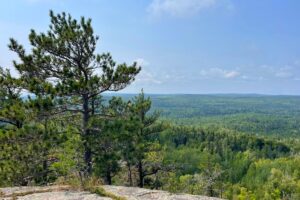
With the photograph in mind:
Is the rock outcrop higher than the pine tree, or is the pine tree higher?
the pine tree

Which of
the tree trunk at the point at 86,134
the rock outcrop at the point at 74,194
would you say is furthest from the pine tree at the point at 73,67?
the rock outcrop at the point at 74,194

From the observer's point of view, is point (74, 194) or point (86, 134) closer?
point (74, 194)

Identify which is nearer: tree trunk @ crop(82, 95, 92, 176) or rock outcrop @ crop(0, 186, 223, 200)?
rock outcrop @ crop(0, 186, 223, 200)

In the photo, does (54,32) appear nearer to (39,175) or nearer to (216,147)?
(39,175)

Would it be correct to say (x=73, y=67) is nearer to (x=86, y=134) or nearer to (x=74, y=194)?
(x=86, y=134)

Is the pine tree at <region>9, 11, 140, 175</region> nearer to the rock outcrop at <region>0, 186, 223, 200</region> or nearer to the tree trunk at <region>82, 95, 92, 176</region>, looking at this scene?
the tree trunk at <region>82, 95, 92, 176</region>

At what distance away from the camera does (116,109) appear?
54.3ft

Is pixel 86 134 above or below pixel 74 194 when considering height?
above

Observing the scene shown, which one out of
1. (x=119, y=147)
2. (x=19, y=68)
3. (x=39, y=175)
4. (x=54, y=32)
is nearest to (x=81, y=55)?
(x=54, y=32)

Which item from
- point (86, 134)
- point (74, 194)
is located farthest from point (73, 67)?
point (74, 194)

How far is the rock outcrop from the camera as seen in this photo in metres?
6.78

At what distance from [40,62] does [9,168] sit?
4.83 m

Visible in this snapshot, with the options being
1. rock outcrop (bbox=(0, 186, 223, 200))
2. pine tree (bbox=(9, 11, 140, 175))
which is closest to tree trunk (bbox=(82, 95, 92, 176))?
pine tree (bbox=(9, 11, 140, 175))

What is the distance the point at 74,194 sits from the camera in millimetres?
7004
